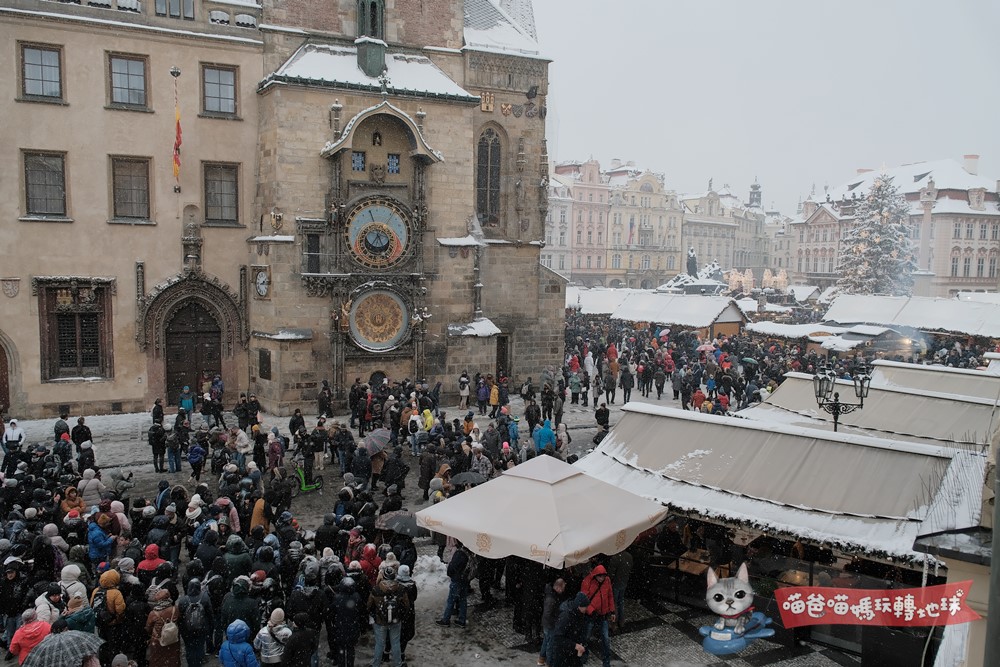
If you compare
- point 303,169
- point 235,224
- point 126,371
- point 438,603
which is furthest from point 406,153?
point 438,603

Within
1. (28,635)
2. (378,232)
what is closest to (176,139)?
(378,232)

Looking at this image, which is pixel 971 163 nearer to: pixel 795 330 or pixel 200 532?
pixel 795 330

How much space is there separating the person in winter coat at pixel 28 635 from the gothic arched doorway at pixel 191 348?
17.1 m

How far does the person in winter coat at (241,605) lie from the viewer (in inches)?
361

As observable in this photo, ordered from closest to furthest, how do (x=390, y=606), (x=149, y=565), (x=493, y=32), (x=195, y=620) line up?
(x=195, y=620)
(x=390, y=606)
(x=149, y=565)
(x=493, y=32)

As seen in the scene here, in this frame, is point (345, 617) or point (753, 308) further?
point (753, 308)

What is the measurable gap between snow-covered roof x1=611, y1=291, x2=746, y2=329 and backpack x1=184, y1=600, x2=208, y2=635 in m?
32.1

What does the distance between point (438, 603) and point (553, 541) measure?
3.20 m

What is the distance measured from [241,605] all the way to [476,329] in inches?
719

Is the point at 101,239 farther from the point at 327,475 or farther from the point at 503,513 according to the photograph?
the point at 503,513

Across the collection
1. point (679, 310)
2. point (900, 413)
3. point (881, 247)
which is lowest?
point (900, 413)

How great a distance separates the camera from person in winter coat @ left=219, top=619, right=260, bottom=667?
27.1 feet

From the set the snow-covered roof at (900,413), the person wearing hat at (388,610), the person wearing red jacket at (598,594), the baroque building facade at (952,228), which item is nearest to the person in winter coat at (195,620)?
the person wearing hat at (388,610)

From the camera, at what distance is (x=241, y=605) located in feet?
30.1
